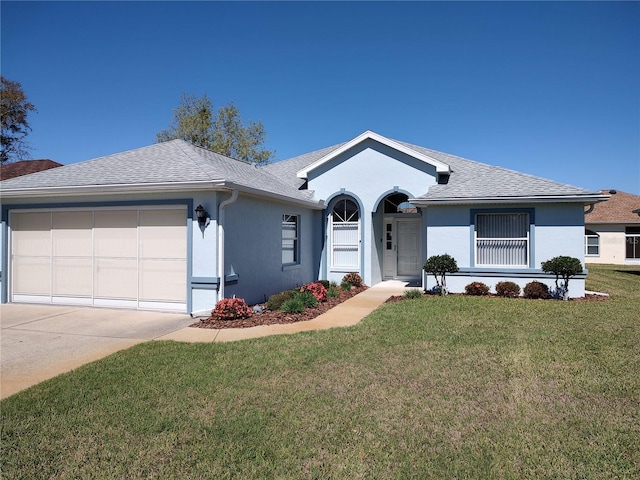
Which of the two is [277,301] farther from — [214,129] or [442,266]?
[214,129]

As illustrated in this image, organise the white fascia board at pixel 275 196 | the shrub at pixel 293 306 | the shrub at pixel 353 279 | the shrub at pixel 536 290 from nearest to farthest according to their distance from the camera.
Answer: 1. the white fascia board at pixel 275 196
2. the shrub at pixel 293 306
3. the shrub at pixel 536 290
4. the shrub at pixel 353 279

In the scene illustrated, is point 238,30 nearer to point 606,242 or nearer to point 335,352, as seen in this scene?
point 335,352

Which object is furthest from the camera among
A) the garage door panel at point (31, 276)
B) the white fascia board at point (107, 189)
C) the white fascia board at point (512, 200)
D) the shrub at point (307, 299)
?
the white fascia board at point (512, 200)

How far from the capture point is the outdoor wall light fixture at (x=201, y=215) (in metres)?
9.16

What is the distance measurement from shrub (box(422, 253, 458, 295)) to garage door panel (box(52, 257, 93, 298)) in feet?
33.2

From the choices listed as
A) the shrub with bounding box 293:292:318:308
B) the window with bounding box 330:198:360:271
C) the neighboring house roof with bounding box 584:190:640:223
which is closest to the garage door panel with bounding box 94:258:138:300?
the shrub with bounding box 293:292:318:308

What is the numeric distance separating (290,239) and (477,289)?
6533mm

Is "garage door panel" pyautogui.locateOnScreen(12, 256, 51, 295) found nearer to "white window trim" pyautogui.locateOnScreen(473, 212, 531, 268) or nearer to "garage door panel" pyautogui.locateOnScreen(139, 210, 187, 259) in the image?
"garage door panel" pyautogui.locateOnScreen(139, 210, 187, 259)

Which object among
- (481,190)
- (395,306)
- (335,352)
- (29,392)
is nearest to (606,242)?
(481,190)

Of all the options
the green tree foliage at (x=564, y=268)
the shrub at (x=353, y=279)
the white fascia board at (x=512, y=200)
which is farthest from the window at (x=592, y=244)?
the shrub at (x=353, y=279)

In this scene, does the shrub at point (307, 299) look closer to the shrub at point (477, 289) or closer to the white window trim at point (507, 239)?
the shrub at point (477, 289)

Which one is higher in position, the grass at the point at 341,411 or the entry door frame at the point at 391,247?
the entry door frame at the point at 391,247

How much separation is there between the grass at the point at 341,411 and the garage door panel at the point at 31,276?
6232mm

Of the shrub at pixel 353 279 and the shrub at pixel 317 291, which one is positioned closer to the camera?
the shrub at pixel 317 291
